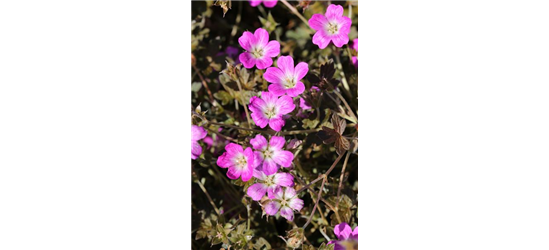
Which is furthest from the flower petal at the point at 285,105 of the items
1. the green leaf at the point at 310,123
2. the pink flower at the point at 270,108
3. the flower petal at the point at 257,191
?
the flower petal at the point at 257,191

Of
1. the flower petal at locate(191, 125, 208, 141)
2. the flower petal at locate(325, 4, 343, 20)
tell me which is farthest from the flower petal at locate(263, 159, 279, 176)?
the flower petal at locate(325, 4, 343, 20)

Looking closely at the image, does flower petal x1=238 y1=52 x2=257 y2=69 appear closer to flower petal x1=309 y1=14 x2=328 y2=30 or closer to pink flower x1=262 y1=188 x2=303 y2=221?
flower petal x1=309 y1=14 x2=328 y2=30

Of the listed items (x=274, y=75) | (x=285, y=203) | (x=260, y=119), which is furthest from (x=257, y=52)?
(x=285, y=203)

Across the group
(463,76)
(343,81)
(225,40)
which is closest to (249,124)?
(343,81)

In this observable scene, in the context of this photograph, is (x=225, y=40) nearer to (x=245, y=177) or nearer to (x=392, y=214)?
(x=245, y=177)

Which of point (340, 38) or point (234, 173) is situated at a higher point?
point (340, 38)

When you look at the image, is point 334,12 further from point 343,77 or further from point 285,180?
point 285,180
